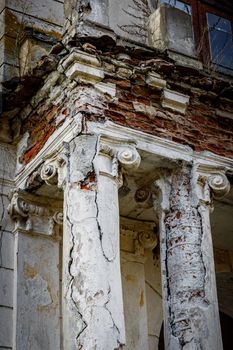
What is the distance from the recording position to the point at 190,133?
684 cm

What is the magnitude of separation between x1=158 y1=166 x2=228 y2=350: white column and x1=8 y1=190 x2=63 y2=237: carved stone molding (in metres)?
1.19

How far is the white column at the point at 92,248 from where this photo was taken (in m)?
5.39

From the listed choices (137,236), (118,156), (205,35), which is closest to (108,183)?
(118,156)

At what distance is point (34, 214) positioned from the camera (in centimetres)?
701

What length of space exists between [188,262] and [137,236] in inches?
64.6

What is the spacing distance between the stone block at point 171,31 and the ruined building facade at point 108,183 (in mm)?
14

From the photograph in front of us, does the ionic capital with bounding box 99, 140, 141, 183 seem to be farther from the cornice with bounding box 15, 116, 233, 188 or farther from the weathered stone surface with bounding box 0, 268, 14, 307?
the weathered stone surface with bounding box 0, 268, 14, 307

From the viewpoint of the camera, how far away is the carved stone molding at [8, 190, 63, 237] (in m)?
6.90

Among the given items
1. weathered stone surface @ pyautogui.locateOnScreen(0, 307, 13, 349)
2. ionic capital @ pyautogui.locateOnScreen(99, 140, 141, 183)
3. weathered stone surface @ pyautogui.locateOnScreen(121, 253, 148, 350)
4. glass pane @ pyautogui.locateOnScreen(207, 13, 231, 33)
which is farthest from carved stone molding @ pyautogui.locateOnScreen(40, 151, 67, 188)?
glass pane @ pyautogui.locateOnScreen(207, 13, 231, 33)

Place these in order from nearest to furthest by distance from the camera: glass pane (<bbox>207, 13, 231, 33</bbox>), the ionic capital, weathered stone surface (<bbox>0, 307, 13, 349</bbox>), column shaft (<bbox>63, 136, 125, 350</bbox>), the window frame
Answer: column shaft (<bbox>63, 136, 125, 350</bbox>) < the ionic capital < weathered stone surface (<bbox>0, 307, 13, 349</bbox>) < the window frame < glass pane (<bbox>207, 13, 231, 33</bbox>)

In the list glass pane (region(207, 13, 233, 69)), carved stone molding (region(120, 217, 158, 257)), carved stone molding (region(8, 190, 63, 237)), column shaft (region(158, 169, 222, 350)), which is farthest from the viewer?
glass pane (region(207, 13, 233, 69))

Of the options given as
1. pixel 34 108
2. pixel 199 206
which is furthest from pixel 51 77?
pixel 199 206

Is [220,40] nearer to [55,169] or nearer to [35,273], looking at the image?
[55,169]

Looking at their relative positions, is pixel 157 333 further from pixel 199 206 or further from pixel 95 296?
pixel 95 296
